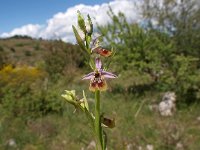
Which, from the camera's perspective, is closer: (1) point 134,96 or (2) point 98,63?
(2) point 98,63

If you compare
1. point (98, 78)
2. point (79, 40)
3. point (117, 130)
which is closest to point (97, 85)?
point (98, 78)

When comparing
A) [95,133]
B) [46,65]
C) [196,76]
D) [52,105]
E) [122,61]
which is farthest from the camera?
[46,65]

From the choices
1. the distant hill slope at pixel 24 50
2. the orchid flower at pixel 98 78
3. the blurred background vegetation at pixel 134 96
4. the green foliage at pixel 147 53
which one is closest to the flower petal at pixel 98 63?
the orchid flower at pixel 98 78

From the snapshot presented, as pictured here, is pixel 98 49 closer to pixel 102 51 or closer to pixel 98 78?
pixel 102 51

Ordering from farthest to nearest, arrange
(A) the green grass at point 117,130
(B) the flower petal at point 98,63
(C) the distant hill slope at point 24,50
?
(C) the distant hill slope at point 24,50 → (A) the green grass at point 117,130 → (B) the flower petal at point 98,63

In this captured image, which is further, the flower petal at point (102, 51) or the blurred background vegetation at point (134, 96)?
the blurred background vegetation at point (134, 96)

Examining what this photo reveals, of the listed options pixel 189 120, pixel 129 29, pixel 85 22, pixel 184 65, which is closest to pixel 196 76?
pixel 184 65

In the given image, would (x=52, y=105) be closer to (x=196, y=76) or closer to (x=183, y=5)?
(x=196, y=76)

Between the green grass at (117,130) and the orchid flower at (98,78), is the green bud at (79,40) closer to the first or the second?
the orchid flower at (98,78)
